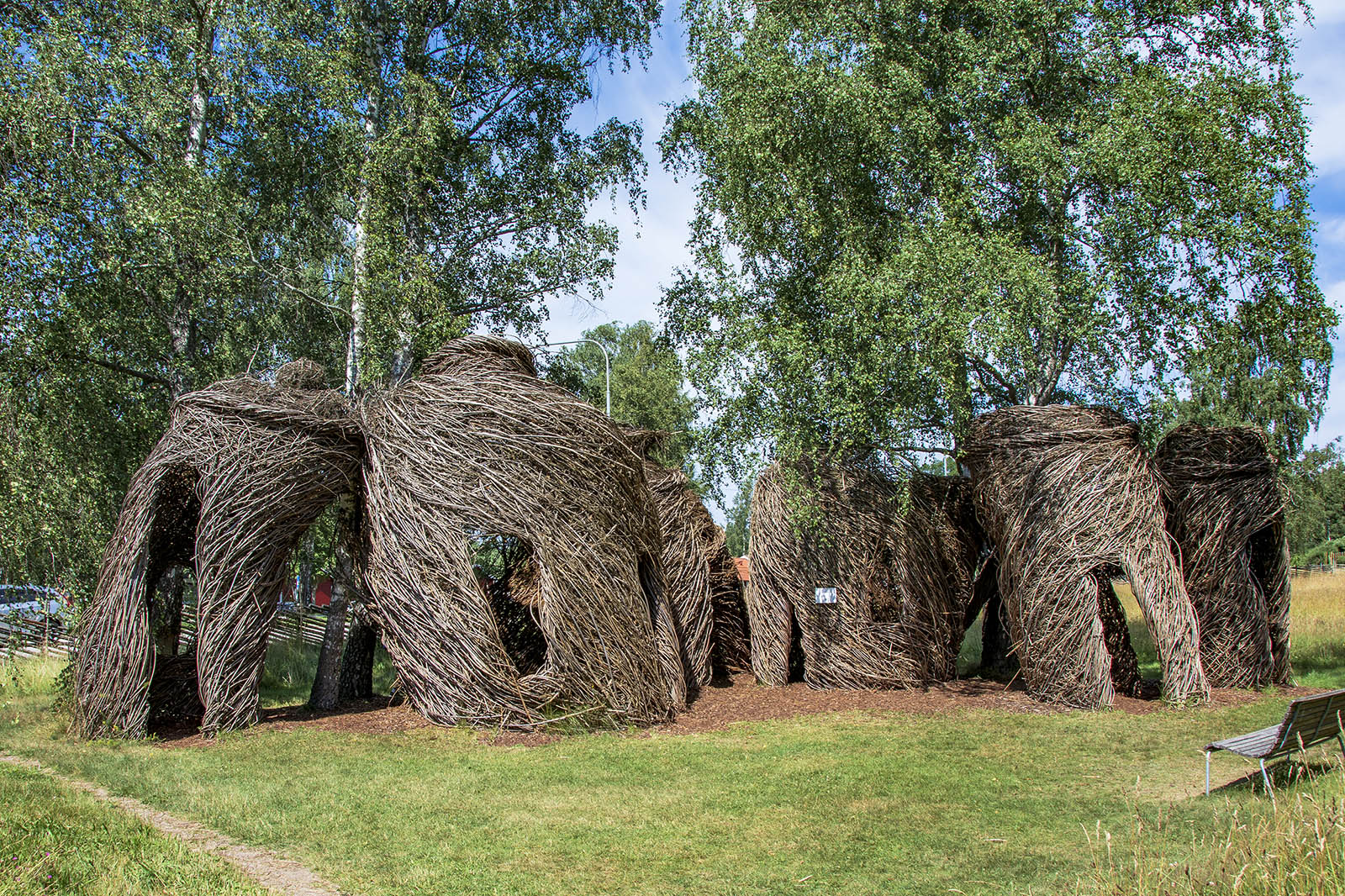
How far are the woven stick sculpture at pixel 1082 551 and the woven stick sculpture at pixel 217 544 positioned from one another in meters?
7.81

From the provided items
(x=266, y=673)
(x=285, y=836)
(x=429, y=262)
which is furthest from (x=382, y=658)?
(x=285, y=836)

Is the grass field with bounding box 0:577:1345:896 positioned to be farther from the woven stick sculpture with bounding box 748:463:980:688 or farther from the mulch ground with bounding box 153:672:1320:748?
the woven stick sculpture with bounding box 748:463:980:688

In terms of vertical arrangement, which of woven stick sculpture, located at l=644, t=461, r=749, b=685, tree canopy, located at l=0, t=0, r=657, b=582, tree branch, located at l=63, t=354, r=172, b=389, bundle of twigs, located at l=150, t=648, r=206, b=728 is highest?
tree canopy, located at l=0, t=0, r=657, b=582

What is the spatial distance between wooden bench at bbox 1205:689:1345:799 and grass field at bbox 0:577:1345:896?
0.19 meters

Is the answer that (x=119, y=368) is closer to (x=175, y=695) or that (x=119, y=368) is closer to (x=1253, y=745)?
(x=175, y=695)

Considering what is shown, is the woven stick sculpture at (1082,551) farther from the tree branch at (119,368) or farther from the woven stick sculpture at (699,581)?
the tree branch at (119,368)

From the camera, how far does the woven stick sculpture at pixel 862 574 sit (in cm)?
1091

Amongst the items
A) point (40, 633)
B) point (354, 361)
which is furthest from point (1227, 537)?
point (40, 633)

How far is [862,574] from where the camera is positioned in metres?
10.9

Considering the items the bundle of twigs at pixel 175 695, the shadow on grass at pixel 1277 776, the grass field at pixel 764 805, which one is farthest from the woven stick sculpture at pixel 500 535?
the shadow on grass at pixel 1277 776

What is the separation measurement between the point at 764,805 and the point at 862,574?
5.19 metres

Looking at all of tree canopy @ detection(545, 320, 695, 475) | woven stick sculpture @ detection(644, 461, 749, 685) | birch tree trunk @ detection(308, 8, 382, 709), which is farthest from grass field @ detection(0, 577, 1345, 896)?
tree canopy @ detection(545, 320, 695, 475)

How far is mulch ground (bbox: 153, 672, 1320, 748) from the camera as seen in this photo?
28.6 ft

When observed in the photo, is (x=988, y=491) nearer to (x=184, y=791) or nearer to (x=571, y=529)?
(x=571, y=529)
